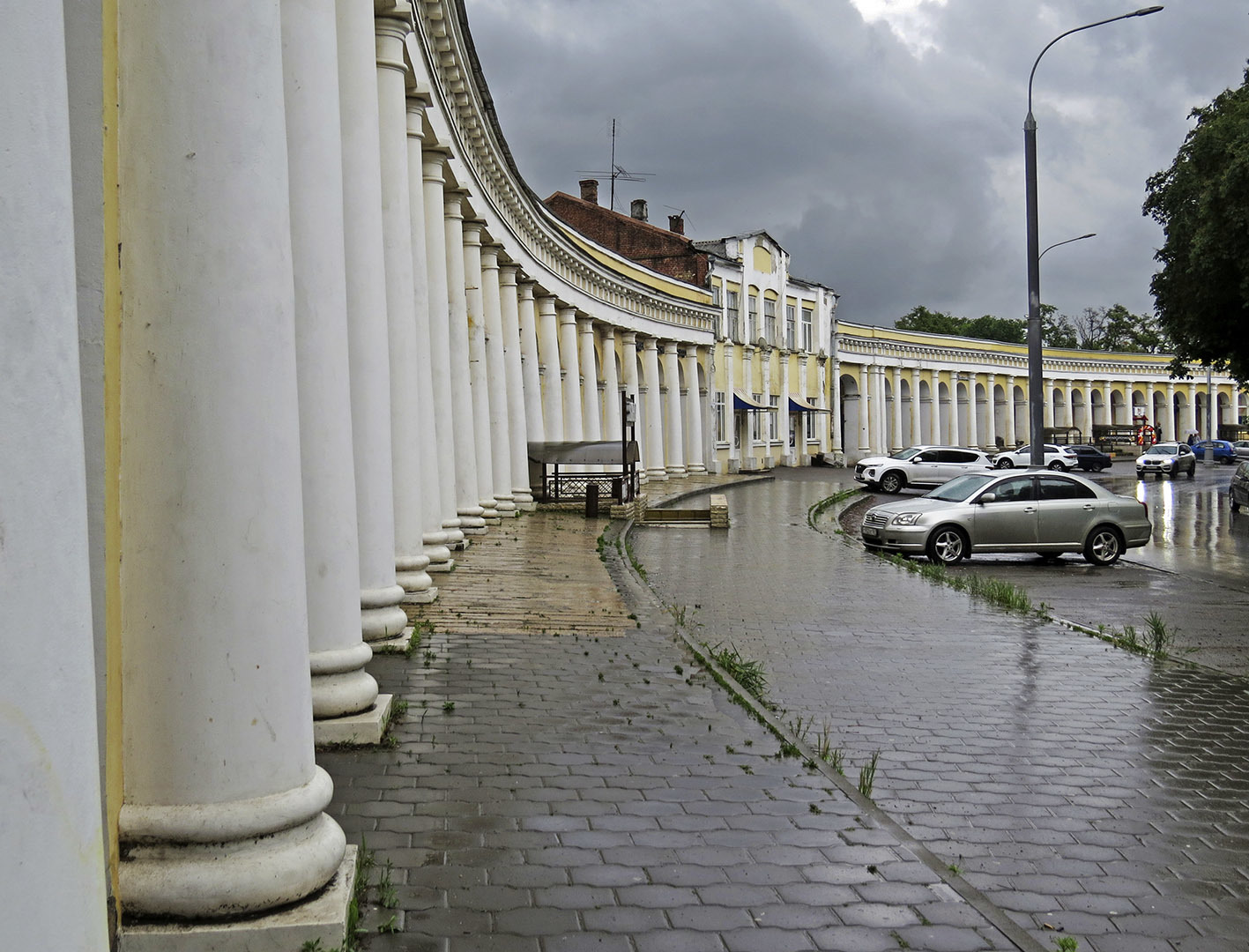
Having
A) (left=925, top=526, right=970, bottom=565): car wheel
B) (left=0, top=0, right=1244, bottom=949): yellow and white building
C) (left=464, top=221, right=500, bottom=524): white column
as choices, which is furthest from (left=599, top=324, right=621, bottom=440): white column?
(left=0, top=0, right=1244, bottom=949): yellow and white building

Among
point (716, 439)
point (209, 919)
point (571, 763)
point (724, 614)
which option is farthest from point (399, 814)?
point (716, 439)

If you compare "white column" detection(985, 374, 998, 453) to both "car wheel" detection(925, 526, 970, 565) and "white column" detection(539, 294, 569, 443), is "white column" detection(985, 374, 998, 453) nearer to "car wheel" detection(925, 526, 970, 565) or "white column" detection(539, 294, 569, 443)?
"white column" detection(539, 294, 569, 443)

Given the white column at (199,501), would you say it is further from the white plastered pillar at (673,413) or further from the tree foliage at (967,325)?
the tree foliage at (967,325)

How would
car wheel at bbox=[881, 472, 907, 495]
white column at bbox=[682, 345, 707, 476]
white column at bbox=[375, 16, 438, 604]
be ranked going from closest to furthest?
white column at bbox=[375, 16, 438, 604], car wheel at bbox=[881, 472, 907, 495], white column at bbox=[682, 345, 707, 476]

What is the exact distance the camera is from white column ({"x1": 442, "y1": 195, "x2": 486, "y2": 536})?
19047 mm

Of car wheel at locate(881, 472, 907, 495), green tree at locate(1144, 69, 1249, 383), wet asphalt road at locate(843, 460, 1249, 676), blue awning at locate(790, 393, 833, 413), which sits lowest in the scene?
wet asphalt road at locate(843, 460, 1249, 676)

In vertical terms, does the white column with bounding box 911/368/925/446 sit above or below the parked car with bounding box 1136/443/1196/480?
above

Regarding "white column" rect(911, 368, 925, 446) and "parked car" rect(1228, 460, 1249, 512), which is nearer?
"parked car" rect(1228, 460, 1249, 512)

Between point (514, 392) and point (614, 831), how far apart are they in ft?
71.5

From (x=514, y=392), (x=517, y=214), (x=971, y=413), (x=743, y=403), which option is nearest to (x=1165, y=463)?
(x=743, y=403)

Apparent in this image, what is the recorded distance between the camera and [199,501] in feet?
12.2

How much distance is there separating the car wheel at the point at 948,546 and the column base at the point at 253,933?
16766 millimetres

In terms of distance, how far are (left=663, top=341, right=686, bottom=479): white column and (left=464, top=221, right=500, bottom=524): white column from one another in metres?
24.6

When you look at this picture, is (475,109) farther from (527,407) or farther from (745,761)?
(745,761)
